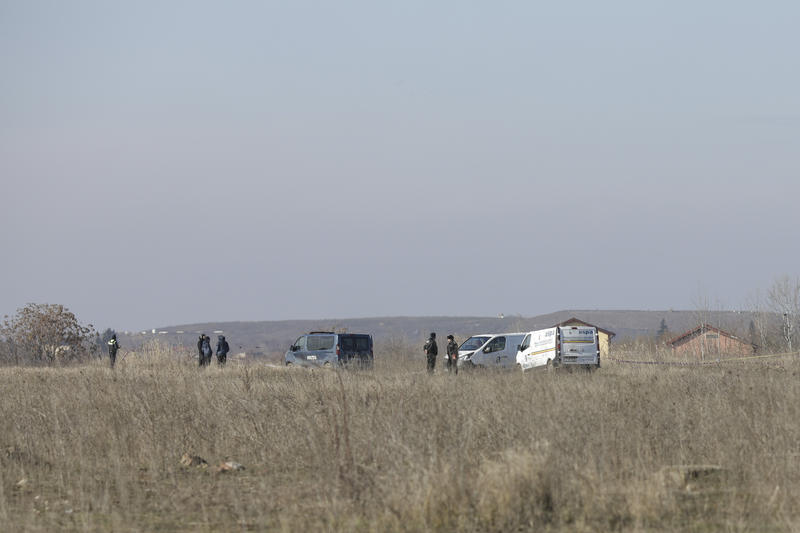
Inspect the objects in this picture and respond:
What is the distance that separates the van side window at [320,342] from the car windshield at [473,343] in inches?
215

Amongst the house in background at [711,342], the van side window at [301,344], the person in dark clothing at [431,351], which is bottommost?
the house in background at [711,342]

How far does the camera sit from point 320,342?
33000 millimetres

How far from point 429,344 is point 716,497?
2168 cm

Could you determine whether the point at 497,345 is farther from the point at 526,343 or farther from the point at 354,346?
the point at 354,346

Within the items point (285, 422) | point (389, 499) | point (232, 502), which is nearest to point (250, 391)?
point (285, 422)

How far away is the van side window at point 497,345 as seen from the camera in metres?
33.9

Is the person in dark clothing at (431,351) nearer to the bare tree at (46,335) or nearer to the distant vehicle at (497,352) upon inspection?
the distant vehicle at (497,352)

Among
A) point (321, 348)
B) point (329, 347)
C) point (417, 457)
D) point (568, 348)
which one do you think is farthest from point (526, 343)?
point (417, 457)

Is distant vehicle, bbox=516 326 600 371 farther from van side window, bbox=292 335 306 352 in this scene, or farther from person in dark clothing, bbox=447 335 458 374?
van side window, bbox=292 335 306 352

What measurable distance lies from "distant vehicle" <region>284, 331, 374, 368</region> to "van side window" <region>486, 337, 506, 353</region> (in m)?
4.47

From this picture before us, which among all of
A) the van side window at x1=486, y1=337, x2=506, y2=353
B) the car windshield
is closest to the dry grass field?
the van side window at x1=486, y1=337, x2=506, y2=353

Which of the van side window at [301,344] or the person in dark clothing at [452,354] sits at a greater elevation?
the van side window at [301,344]

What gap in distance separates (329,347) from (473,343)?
6.17 meters

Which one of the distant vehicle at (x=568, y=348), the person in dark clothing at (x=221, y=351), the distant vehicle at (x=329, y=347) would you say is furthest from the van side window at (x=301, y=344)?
the distant vehicle at (x=568, y=348)
